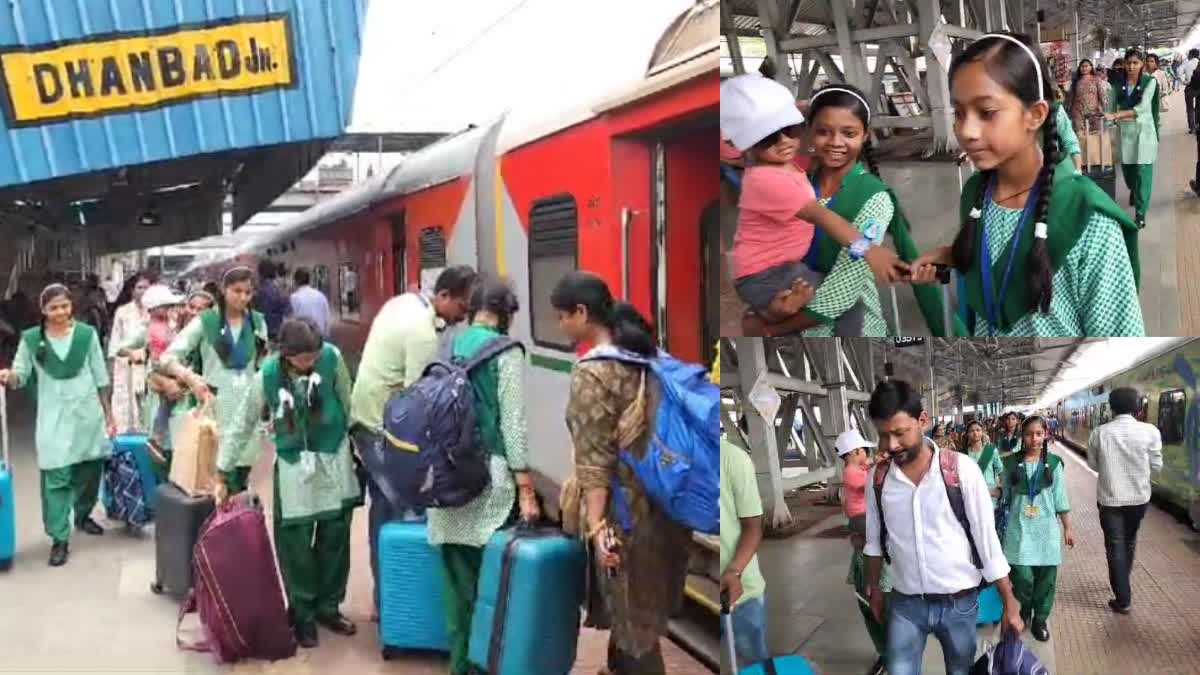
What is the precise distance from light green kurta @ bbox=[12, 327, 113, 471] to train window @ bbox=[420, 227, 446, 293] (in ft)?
5.28

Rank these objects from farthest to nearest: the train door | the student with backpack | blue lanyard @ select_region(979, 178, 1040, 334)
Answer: the train door, the student with backpack, blue lanyard @ select_region(979, 178, 1040, 334)

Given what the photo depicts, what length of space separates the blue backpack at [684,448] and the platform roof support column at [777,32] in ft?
2.23

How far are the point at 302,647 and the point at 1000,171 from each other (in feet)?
10.9

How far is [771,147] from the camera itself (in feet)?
6.89

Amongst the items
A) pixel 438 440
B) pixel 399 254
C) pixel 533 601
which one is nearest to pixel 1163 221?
pixel 533 601

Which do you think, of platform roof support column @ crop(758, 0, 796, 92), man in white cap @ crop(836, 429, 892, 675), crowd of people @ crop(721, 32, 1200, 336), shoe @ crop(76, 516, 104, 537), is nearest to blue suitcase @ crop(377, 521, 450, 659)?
man in white cap @ crop(836, 429, 892, 675)

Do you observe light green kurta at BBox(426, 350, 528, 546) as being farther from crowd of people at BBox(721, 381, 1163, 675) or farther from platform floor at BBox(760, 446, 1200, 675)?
platform floor at BBox(760, 446, 1200, 675)

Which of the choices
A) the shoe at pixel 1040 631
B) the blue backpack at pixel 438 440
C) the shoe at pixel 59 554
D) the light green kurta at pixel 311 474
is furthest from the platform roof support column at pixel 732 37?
the shoe at pixel 59 554

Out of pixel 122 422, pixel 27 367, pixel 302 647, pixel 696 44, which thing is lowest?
pixel 302 647

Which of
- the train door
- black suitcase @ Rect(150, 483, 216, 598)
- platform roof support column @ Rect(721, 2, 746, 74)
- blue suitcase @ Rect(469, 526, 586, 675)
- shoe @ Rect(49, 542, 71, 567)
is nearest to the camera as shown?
platform roof support column @ Rect(721, 2, 746, 74)

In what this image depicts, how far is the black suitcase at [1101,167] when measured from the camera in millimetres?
1713

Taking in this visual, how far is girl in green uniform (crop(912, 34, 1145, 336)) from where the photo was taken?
1.74 m

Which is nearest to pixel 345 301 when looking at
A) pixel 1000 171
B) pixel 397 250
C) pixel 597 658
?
pixel 397 250

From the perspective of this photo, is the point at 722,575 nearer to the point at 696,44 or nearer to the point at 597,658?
the point at 696,44
